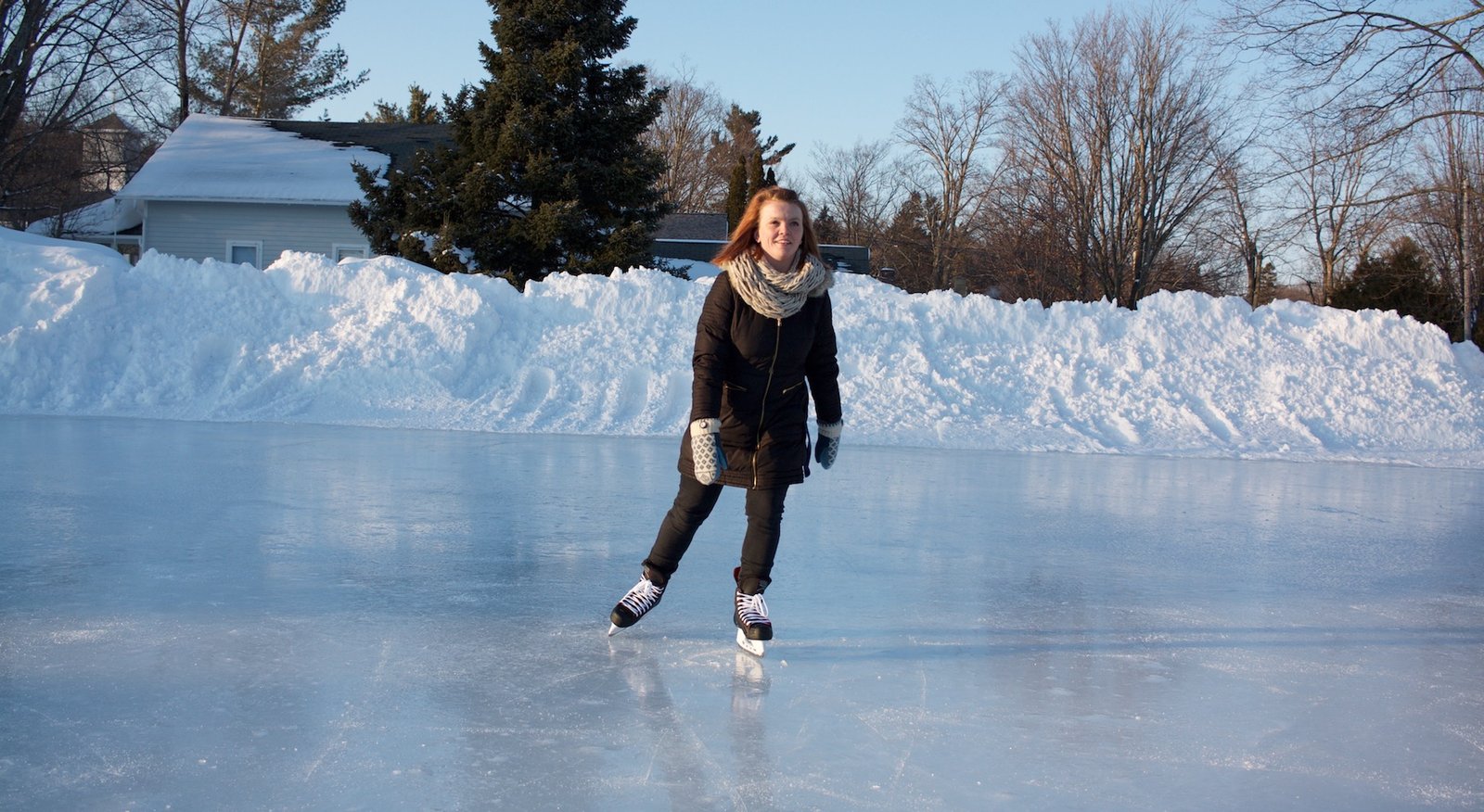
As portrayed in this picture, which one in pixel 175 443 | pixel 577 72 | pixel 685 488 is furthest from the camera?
pixel 577 72

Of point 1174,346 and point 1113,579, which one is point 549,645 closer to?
point 1113,579

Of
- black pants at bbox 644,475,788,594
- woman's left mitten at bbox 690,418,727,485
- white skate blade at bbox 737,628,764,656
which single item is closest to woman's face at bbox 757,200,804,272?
woman's left mitten at bbox 690,418,727,485

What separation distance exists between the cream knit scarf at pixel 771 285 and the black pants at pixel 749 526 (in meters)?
0.54

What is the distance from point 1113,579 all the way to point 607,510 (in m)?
2.45

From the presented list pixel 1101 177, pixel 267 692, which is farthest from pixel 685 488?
pixel 1101 177

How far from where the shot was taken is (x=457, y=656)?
3217 millimetres

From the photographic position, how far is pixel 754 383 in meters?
3.35

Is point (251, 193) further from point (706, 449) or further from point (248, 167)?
point (706, 449)

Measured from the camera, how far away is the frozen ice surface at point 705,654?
2383 mm

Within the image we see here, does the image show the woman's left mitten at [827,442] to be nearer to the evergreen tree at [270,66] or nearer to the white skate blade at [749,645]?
the white skate blade at [749,645]

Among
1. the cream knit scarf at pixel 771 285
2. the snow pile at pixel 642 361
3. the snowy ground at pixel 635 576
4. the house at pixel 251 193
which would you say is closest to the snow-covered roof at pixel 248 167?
the house at pixel 251 193

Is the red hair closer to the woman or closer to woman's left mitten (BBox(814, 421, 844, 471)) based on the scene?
the woman

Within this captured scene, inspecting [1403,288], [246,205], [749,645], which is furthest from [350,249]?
[1403,288]

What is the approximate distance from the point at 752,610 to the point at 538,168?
1482cm
